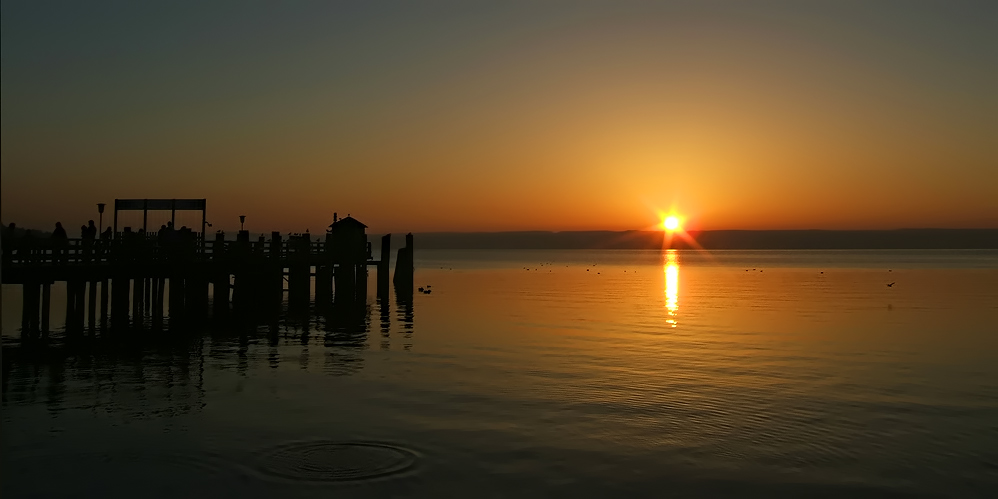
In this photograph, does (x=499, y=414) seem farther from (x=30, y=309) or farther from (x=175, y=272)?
(x=175, y=272)

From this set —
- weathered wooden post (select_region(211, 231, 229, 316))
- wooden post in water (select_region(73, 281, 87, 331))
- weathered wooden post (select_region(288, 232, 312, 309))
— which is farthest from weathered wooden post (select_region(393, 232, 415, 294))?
wooden post in water (select_region(73, 281, 87, 331))

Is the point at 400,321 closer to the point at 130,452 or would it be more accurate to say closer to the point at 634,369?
the point at 634,369

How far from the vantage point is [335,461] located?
13312 mm

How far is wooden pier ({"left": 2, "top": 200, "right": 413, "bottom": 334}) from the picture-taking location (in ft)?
89.1

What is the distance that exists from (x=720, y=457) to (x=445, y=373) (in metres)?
10.3

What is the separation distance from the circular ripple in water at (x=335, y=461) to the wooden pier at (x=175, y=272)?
16038 mm

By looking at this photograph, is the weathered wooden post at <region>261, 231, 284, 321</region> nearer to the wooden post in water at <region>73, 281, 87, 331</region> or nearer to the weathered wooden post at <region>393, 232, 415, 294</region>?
the wooden post in water at <region>73, 281, 87, 331</region>

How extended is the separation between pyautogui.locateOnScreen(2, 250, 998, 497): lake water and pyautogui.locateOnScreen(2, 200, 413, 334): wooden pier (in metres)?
2.49

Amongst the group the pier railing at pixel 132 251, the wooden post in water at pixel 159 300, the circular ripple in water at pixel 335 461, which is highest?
the pier railing at pixel 132 251

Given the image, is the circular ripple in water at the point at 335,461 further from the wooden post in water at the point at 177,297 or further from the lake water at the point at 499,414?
the wooden post in water at the point at 177,297

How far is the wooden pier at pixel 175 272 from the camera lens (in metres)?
27.2

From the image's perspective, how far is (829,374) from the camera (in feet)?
75.4

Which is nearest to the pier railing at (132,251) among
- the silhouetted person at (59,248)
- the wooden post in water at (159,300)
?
the silhouetted person at (59,248)

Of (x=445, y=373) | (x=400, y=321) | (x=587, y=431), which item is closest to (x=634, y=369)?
(x=445, y=373)
